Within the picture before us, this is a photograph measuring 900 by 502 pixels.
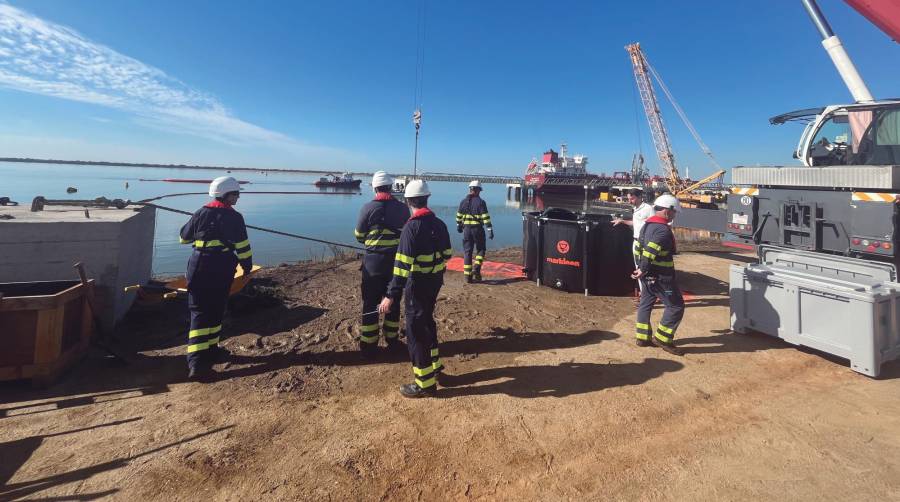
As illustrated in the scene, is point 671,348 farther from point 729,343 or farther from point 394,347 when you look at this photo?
point 394,347

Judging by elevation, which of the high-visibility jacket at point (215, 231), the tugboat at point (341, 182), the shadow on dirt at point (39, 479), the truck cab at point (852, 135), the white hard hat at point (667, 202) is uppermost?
the tugboat at point (341, 182)

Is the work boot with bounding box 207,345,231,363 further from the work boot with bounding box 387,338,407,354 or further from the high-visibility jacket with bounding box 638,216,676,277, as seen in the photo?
the high-visibility jacket with bounding box 638,216,676,277

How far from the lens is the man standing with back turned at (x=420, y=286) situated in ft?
10.7

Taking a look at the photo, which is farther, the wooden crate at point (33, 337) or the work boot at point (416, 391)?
the work boot at point (416, 391)

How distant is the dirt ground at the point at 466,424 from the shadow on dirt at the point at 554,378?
2 centimetres

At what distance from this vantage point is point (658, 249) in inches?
166

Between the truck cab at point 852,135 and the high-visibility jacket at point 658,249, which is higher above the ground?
the truck cab at point 852,135

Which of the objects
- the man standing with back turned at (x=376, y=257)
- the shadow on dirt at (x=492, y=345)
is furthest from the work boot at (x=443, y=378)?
the man standing with back turned at (x=376, y=257)

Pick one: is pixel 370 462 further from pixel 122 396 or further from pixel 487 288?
pixel 487 288

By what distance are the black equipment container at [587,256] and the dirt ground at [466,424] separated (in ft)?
6.32

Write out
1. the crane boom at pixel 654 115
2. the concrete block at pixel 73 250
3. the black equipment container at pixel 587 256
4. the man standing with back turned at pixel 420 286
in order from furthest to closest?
the crane boom at pixel 654 115 < the black equipment container at pixel 587 256 < the concrete block at pixel 73 250 < the man standing with back turned at pixel 420 286

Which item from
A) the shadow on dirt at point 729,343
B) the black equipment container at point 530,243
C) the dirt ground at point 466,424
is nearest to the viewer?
the dirt ground at point 466,424

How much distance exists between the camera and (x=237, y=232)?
3.72 m

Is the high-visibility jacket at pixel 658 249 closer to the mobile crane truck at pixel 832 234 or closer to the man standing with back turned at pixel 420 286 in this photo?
the mobile crane truck at pixel 832 234
